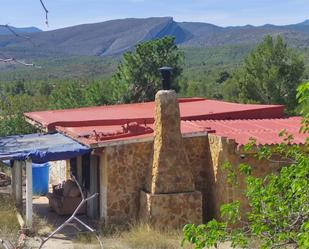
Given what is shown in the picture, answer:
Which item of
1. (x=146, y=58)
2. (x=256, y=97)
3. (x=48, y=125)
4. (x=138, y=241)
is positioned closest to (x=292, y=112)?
(x=256, y=97)

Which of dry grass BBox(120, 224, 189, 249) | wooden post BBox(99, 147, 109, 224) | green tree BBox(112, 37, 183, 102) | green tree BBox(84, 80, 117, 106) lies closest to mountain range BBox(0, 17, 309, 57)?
green tree BBox(84, 80, 117, 106)

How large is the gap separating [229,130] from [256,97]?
1435 centimetres

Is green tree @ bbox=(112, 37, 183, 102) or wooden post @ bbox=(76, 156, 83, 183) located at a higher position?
green tree @ bbox=(112, 37, 183, 102)

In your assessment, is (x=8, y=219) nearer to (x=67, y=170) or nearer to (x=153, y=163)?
(x=153, y=163)

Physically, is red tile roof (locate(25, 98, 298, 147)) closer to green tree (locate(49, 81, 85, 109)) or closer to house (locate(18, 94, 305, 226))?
house (locate(18, 94, 305, 226))

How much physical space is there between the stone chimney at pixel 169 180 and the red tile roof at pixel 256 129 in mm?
1224

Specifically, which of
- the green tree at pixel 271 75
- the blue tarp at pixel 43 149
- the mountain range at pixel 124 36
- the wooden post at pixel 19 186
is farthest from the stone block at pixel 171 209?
the mountain range at pixel 124 36

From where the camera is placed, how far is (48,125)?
17031 millimetres

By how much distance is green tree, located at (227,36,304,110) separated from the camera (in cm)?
2866

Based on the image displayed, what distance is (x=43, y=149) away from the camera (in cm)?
1434

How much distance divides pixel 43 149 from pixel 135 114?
4.22 metres

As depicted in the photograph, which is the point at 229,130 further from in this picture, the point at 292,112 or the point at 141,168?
the point at 292,112

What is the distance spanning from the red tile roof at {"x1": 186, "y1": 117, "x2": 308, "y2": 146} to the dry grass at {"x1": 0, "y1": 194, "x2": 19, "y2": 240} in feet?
15.6

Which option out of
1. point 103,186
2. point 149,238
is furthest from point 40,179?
point 149,238
